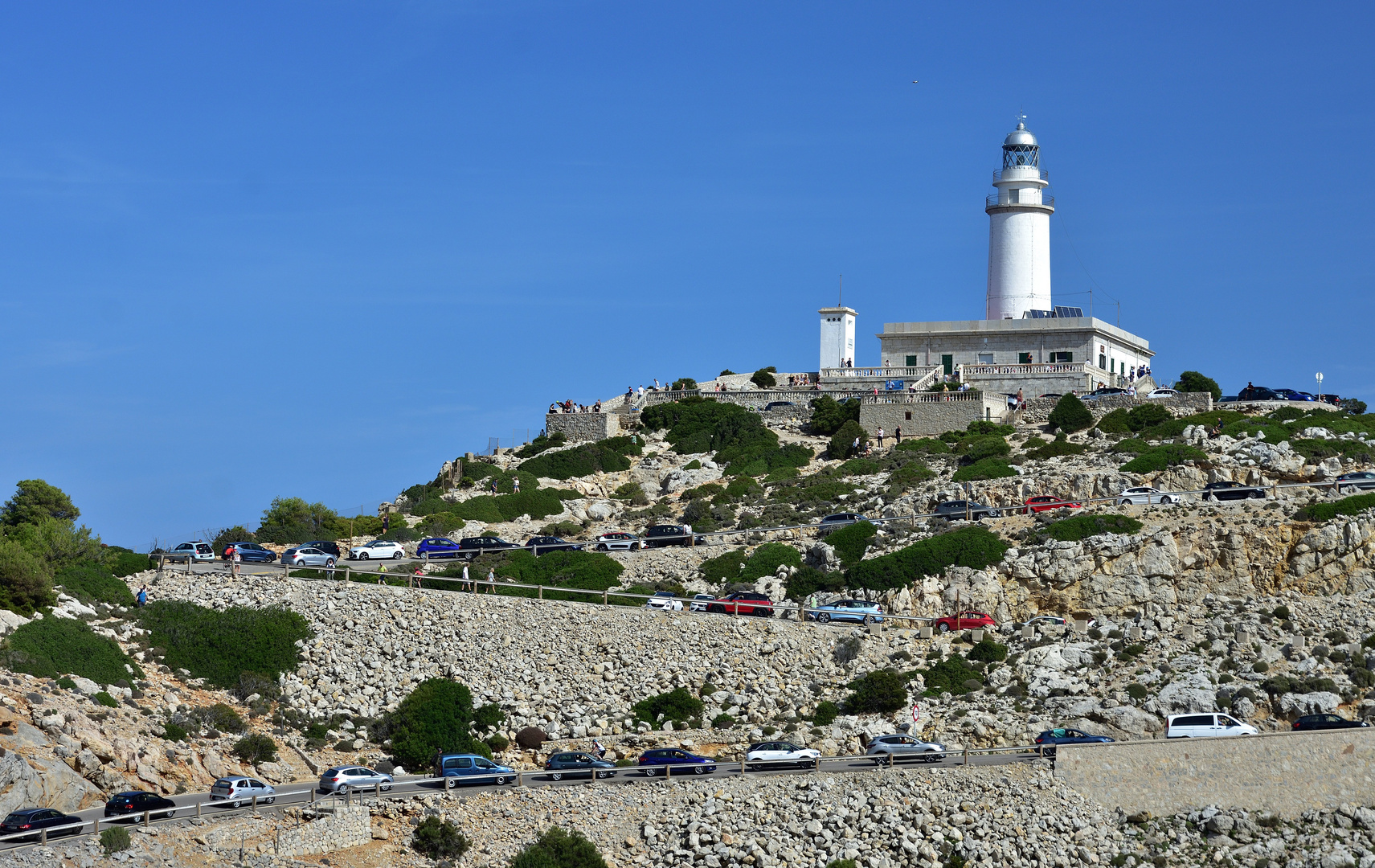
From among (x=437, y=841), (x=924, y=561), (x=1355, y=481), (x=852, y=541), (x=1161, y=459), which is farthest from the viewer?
(x=1161, y=459)

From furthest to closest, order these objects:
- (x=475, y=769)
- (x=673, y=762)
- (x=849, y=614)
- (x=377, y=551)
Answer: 1. (x=377, y=551)
2. (x=849, y=614)
3. (x=673, y=762)
4. (x=475, y=769)

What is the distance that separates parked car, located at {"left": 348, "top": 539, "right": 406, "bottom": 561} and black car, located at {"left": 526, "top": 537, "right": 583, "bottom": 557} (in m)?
4.50

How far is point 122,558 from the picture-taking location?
50.6m

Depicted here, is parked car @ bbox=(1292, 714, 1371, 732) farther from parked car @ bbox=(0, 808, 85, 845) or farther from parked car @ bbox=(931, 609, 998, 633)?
parked car @ bbox=(0, 808, 85, 845)

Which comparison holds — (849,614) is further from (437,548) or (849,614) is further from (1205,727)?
(437,548)

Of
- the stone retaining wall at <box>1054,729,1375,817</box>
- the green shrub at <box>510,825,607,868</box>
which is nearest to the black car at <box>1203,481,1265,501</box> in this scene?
the stone retaining wall at <box>1054,729,1375,817</box>

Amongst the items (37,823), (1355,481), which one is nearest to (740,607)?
(1355,481)

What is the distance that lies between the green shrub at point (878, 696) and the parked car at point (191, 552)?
2179 centimetres

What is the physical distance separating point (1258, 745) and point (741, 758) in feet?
40.4

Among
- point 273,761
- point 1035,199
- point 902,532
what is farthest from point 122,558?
point 1035,199

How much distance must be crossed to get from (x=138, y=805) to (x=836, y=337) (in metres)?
57.8

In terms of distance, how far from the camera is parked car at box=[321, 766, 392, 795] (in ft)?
119

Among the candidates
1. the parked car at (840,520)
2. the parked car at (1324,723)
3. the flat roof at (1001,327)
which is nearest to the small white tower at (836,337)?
the flat roof at (1001,327)

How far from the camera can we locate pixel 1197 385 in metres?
78.2
